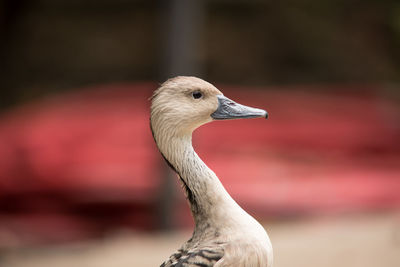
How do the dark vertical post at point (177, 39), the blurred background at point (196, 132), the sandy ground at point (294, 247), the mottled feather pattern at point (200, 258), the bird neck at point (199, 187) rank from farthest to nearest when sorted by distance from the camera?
the blurred background at point (196, 132) < the dark vertical post at point (177, 39) < the sandy ground at point (294, 247) < the bird neck at point (199, 187) < the mottled feather pattern at point (200, 258)

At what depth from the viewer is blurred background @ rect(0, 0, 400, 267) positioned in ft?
17.1

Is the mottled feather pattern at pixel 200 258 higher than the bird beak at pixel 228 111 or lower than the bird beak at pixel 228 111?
lower

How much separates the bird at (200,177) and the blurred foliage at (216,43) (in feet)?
24.8

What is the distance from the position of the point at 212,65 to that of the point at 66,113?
325 centimetres

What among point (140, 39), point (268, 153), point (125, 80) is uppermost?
point (140, 39)

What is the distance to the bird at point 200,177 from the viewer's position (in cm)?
202

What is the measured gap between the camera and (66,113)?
7.39 meters

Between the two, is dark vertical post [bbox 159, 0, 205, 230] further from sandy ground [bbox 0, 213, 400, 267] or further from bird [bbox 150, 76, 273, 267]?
bird [bbox 150, 76, 273, 267]

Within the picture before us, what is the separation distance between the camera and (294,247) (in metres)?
4.64

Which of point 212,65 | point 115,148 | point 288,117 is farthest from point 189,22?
point 212,65

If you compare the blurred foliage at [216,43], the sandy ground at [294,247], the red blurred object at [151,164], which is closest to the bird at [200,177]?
the sandy ground at [294,247]

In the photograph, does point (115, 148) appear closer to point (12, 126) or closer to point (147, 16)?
point (12, 126)

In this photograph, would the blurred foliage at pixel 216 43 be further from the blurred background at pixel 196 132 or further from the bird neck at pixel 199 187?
the bird neck at pixel 199 187

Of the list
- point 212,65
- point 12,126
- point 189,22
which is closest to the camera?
point 189,22
